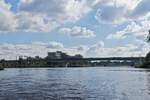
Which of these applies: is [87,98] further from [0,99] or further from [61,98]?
[0,99]

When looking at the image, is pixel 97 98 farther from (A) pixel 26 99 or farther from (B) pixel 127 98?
(A) pixel 26 99

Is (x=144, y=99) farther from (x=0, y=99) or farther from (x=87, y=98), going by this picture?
(x=0, y=99)

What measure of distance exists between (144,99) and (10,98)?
15773 mm

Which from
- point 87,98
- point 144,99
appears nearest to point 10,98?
point 87,98

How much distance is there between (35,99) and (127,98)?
35.4ft

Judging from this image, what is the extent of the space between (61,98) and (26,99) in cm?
424

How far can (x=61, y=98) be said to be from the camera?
47.1 m

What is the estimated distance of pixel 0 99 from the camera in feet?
150

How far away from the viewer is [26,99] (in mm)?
45781

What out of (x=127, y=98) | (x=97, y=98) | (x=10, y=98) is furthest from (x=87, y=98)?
(x=10, y=98)

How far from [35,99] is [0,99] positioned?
406cm

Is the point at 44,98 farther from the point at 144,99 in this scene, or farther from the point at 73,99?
the point at 144,99

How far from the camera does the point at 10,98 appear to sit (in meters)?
47.0

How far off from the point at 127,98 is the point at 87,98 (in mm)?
4749
